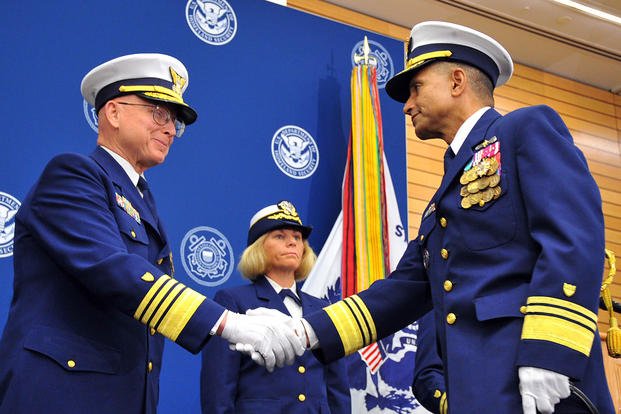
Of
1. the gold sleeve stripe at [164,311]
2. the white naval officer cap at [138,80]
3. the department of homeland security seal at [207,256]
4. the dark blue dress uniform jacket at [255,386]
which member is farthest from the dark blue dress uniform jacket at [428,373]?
the department of homeland security seal at [207,256]

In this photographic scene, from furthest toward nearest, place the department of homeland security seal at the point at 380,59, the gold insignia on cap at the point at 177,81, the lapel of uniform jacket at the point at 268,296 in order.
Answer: the department of homeland security seal at the point at 380,59 < the lapel of uniform jacket at the point at 268,296 < the gold insignia on cap at the point at 177,81

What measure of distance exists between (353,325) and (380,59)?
3.27m

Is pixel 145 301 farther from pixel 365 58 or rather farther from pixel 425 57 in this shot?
pixel 365 58

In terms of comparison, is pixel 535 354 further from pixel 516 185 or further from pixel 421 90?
pixel 421 90

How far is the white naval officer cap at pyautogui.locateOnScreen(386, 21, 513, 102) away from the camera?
2.34 m

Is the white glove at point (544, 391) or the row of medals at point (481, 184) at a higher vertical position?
the row of medals at point (481, 184)

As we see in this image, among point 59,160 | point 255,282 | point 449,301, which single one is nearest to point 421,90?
point 449,301

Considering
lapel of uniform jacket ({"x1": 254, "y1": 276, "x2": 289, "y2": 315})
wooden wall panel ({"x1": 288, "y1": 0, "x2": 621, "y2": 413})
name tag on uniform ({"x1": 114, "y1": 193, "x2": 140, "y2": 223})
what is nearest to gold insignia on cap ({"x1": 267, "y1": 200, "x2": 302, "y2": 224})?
A: lapel of uniform jacket ({"x1": 254, "y1": 276, "x2": 289, "y2": 315})

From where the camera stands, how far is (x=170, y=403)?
3998 mm

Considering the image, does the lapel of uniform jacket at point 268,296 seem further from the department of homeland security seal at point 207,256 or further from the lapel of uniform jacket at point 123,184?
the lapel of uniform jacket at point 123,184

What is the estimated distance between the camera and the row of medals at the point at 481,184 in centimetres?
197

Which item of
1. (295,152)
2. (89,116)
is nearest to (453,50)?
(89,116)

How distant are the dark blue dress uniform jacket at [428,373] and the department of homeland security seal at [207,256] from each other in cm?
141

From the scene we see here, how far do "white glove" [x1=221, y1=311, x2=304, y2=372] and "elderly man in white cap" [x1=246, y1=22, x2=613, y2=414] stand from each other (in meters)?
0.08
